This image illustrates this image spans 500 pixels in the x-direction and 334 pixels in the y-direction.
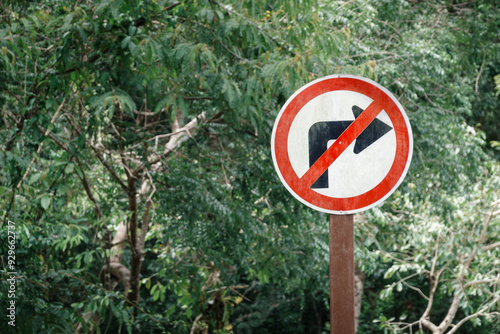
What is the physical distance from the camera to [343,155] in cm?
160

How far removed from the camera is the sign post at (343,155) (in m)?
1.55

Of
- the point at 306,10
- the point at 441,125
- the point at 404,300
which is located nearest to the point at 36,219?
the point at 306,10

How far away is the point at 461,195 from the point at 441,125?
1.38m

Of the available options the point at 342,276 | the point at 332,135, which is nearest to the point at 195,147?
the point at 332,135

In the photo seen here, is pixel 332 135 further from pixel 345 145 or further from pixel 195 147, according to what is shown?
pixel 195 147

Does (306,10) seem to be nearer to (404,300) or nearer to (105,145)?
(105,145)

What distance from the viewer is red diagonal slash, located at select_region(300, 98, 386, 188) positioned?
1.60m

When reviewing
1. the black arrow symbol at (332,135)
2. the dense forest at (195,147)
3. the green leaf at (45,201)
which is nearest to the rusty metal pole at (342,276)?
the black arrow symbol at (332,135)

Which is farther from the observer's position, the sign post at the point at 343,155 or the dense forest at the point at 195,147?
the dense forest at the point at 195,147

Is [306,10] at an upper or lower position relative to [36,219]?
upper

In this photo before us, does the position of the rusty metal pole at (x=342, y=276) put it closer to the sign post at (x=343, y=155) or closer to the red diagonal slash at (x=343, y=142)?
the sign post at (x=343, y=155)

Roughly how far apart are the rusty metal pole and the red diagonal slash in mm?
168

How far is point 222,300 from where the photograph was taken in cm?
686

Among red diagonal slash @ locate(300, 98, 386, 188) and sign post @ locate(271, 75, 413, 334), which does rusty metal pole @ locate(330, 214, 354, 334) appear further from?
red diagonal slash @ locate(300, 98, 386, 188)
